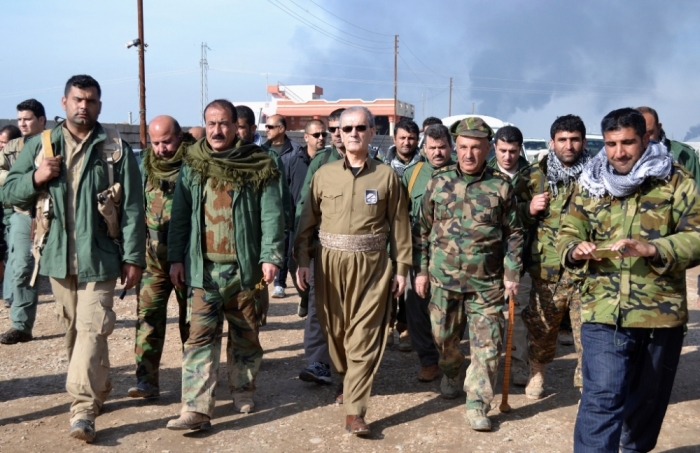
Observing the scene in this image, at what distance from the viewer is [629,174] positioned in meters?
3.83

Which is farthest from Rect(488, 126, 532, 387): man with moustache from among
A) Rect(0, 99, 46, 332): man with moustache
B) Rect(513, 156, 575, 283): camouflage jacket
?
Rect(0, 99, 46, 332): man with moustache

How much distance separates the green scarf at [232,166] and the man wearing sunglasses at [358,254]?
0.39m

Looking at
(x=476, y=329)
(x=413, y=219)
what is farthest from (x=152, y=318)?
(x=476, y=329)

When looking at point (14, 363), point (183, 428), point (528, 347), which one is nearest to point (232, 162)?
point (183, 428)

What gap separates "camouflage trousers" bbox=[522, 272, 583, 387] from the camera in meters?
5.50

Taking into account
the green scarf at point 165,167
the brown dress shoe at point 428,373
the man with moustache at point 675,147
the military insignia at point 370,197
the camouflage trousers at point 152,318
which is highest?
the man with moustache at point 675,147

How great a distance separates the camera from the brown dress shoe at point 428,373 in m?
6.18

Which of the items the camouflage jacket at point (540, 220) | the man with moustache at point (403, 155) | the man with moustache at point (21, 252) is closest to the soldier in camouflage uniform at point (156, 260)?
the man with moustache at point (403, 155)

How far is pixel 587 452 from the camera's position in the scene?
3.84 meters

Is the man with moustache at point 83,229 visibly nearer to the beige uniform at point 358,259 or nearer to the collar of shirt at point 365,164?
the beige uniform at point 358,259

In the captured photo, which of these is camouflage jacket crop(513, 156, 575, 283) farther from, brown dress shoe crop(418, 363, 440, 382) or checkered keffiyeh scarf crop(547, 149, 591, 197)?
brown dress shoe crop(418, 363, 440, 382)

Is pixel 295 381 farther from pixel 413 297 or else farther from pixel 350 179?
pixel 350 179

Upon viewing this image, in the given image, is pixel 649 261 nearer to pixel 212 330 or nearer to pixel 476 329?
pixel 476 329

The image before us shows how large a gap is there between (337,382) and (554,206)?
2.18m
